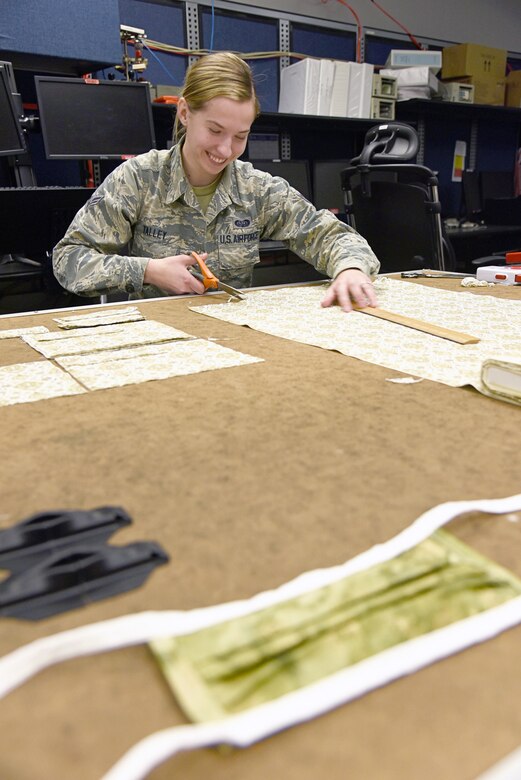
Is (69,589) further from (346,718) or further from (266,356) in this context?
(266,356)

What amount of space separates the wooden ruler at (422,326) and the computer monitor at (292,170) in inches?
91.9

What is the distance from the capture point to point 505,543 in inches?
16.8

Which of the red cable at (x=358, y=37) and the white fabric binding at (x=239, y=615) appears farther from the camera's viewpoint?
the red cable at (x=358, y=37)

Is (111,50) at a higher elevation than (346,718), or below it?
higher

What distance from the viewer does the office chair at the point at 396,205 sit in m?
2.12

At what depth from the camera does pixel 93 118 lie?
261cm

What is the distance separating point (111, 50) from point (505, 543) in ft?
9.06

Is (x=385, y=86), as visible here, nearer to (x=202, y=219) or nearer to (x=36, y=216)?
(x=36, y=216)

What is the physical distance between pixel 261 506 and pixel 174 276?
0.92 meters

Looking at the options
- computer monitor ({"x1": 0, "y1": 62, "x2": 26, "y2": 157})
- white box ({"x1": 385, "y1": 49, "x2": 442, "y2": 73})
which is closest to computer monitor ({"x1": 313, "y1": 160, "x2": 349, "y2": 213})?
white box ({"x1": 385, "y1": 49, "x2": 442, "y2": 73})

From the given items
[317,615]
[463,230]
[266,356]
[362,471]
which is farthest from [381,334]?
[463,230]

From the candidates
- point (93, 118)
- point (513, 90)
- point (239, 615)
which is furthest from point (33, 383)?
point (513, 90)

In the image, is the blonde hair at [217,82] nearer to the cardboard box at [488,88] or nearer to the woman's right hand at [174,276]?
the woman's right hand at [174,276]

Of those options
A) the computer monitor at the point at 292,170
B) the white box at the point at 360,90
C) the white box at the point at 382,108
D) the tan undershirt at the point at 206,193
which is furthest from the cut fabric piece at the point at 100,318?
the white box at the point at 382,108
